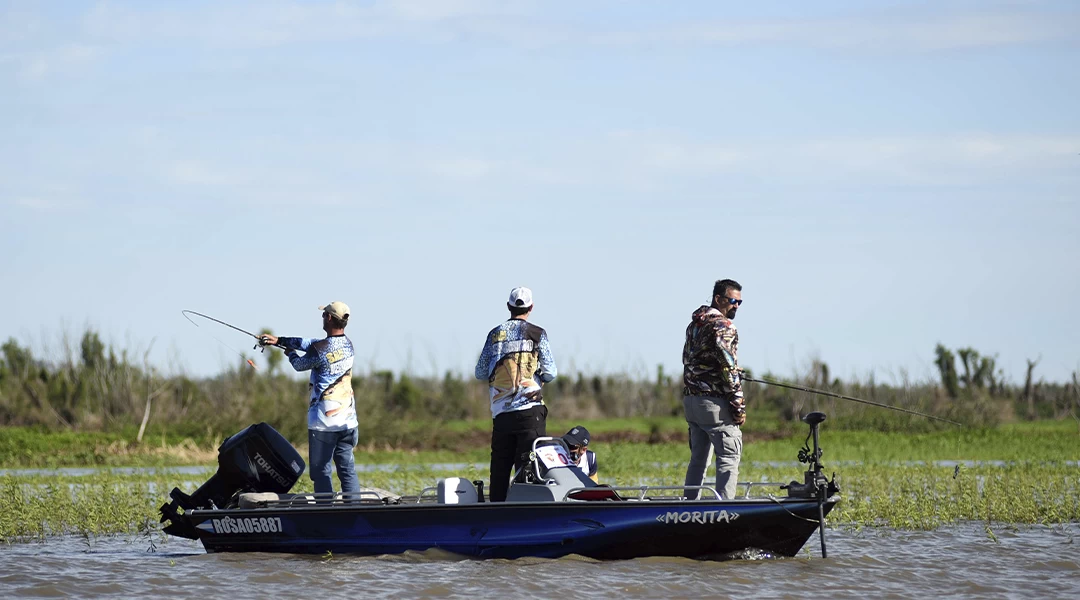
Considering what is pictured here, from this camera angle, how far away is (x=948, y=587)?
9195mm

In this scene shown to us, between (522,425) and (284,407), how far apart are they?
71.2ft

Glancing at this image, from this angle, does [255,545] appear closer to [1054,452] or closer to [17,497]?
[17,497]

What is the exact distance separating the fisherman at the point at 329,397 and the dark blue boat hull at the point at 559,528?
439 mm

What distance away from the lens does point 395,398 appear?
38219mm

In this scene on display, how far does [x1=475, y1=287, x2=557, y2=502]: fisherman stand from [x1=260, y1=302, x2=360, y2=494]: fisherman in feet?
3.90

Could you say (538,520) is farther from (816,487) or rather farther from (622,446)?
(622,446)

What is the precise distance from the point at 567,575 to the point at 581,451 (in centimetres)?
132

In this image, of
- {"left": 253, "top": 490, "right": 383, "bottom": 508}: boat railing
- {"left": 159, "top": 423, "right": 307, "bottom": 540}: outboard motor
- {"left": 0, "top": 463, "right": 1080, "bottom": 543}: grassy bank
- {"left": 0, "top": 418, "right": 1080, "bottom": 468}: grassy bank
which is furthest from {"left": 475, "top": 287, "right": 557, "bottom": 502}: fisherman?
{"left": 0, "top": 418, "right": 1080, "bottom": 468}: grassy bank

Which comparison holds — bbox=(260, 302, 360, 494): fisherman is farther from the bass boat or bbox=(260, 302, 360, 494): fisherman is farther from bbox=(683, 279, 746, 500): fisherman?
A: bbox=(683, 279, 746, 500): fisherman

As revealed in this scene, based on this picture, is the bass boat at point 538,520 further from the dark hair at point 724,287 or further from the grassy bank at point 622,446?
the grassy bank at point 622,446

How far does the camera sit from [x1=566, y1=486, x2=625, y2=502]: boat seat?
976cm

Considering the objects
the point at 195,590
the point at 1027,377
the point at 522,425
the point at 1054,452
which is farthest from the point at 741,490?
the point at 1027,377

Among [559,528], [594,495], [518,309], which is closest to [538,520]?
[559,528]

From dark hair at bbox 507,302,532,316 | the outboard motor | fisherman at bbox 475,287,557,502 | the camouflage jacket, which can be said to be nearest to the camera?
the camouflage jacket
